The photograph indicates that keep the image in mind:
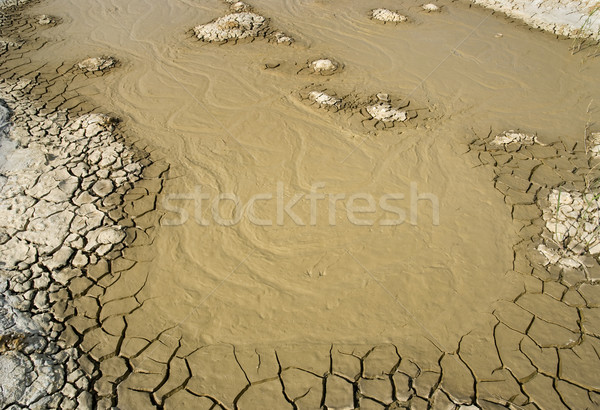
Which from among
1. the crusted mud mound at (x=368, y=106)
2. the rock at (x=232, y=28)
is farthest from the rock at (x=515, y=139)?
the rock at (x=232, y=28)

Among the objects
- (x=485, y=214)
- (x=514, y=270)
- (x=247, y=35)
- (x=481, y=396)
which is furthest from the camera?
(x=247, y=35)

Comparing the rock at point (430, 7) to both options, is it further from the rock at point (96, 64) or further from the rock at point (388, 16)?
the rock at point (96, 64)

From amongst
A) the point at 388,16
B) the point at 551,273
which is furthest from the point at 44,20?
the point at 551,273

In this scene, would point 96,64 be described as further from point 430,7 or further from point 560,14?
point 560,14

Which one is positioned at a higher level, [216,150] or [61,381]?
[216,150]

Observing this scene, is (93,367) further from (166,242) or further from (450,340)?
(450,340)

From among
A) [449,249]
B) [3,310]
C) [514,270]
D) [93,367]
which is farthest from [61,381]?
[514,270]

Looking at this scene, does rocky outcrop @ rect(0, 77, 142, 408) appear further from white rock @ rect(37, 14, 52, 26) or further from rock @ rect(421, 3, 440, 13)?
rock @ rect(421, 3, 440, 13)

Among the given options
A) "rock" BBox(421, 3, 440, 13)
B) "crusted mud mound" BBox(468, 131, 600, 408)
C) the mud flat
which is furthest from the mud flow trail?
"rock" BBox(421, 3, 440, 13)
